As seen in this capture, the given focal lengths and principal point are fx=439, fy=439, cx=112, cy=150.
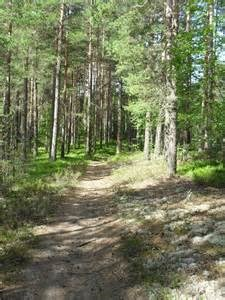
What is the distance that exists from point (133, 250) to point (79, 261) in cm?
122

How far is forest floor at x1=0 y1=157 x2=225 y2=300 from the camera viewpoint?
7.85m

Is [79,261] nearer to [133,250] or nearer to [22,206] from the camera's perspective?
[133,250]

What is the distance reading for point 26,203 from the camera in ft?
47.3

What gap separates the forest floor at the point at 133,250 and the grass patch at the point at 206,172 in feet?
1.95

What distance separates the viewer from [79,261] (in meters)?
9.74

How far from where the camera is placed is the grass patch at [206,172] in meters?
16.0

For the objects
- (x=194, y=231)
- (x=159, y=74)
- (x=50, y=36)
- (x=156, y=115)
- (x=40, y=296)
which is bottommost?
(x=40, y=296)

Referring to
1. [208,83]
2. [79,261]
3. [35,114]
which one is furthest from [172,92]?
[35,114]

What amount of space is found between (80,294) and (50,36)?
27.8m

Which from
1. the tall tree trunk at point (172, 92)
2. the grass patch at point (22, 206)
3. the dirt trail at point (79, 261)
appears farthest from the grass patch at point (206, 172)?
the grass patch at point (22, 206)

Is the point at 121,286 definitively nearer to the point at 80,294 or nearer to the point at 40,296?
the point at 80,294

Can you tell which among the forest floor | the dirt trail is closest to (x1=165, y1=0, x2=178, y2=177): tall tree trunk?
the forest floor

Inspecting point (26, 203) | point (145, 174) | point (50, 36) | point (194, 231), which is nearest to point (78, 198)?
point (26, 203)

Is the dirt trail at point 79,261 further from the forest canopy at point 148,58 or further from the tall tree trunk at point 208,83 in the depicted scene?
the tall tree trunk at point 208,83
